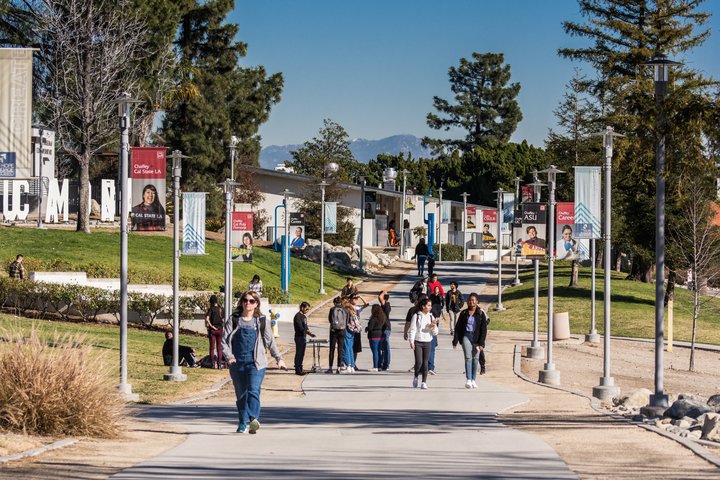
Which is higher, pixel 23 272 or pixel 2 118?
pixel 2 118

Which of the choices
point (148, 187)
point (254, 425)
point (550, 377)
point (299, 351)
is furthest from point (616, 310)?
point (254, 425)

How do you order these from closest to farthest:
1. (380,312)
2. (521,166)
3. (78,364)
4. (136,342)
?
1. (78,364)
2. (380,312)
3. (136,342)
4. (521,166)

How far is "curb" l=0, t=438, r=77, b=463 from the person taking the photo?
39.3 feet

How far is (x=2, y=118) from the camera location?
738 inches

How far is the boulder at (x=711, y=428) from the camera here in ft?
47.8

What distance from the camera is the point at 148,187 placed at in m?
24.1

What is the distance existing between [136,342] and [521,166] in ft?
290

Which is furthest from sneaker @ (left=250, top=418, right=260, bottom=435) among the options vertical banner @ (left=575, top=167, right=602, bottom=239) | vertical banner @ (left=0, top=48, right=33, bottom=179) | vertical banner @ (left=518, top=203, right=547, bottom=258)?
vertical banner @ (left=575, top=167, right=602, bottom=239)

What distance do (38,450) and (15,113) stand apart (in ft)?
25.4

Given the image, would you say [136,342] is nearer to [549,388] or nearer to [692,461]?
[549,388]

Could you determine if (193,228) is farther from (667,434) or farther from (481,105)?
(481,105)

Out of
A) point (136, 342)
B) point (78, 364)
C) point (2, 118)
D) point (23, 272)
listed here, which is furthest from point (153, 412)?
point (23, 272)

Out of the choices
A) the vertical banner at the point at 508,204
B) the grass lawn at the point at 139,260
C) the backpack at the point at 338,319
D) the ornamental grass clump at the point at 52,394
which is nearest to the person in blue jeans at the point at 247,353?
the ornamental grass clump at the point at 52,394

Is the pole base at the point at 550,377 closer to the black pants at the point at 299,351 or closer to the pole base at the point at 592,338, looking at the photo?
the black pants at the point at 299,351
